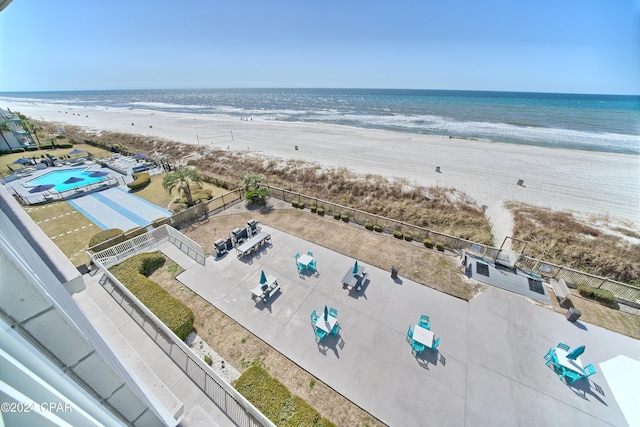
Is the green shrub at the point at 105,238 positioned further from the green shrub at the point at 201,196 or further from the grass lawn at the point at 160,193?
the green shrub at the point at 201,196

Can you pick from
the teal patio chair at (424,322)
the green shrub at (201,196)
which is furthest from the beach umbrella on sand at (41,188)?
the teal patio chair at (424,322)

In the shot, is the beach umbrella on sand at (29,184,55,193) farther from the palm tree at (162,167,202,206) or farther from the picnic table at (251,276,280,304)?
the picnic table at (251,276,280,304)

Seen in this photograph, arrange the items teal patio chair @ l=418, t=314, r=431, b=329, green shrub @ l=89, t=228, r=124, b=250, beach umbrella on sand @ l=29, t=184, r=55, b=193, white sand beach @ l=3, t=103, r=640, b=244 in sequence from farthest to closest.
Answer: beach umbrella on sand @ l=29, t=184, r=55, b=193
white sand beach @ l=3, t=103, r=640, b=244
green shrub @ l=89, t=228, r=124, b=250
teal patio chair @ l=418, t=314, r=431, b=329

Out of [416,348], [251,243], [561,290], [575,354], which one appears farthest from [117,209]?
[561,290]

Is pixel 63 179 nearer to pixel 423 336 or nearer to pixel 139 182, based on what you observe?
pixel 139 182

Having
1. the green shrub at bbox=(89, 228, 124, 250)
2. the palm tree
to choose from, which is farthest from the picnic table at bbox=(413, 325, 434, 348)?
the palm tree

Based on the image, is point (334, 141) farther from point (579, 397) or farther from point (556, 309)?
point (579, 397)
